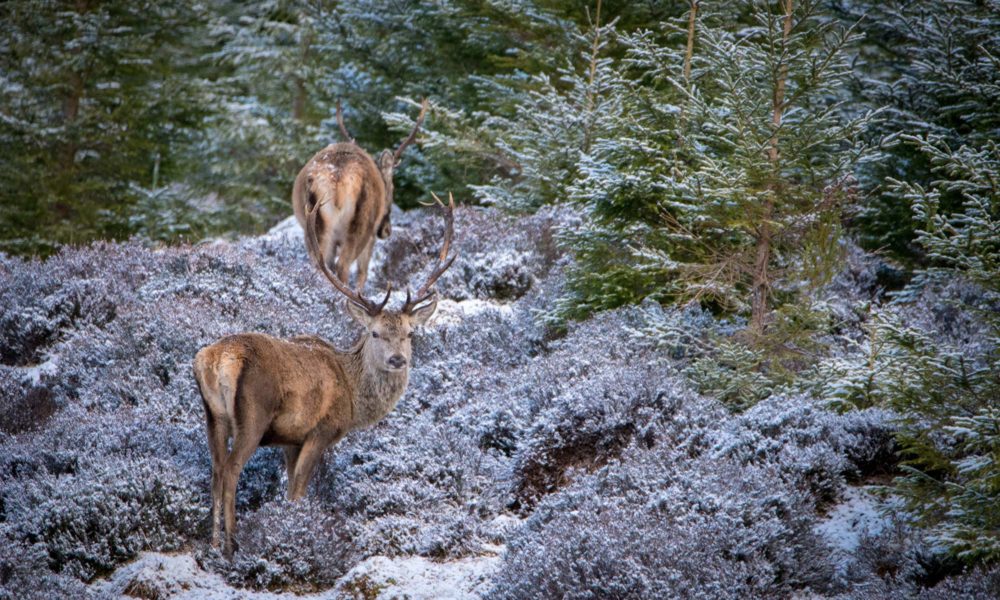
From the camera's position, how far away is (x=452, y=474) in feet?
23.3

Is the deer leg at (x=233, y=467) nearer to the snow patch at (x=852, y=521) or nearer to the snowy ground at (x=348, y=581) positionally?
the snowy ground at (x=348, y=581)

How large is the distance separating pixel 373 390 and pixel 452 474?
0.82 meters

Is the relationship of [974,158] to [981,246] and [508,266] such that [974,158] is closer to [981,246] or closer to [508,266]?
[981,246]

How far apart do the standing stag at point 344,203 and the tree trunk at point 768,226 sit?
393 cm

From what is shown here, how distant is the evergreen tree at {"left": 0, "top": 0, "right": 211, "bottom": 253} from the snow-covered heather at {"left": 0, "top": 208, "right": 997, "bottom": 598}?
8.46 metres

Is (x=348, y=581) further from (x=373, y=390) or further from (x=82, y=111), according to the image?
A: (x=82, y=111)

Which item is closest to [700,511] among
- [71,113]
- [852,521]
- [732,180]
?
[852,521]

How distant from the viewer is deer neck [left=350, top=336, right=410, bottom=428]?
7.07 meters

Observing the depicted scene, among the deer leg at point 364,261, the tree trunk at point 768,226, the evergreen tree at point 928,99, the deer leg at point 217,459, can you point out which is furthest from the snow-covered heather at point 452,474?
the evergreen tree at point 928,99

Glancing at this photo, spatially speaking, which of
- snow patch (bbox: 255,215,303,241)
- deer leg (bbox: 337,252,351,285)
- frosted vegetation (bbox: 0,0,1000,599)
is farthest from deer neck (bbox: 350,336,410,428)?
snow patch (bbox: 255,215,303,241)

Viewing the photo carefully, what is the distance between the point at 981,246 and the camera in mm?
5824

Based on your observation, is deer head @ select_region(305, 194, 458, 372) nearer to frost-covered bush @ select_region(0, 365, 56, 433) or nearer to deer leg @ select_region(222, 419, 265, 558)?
deer leg @ select_region(222, 419, 265, 558)

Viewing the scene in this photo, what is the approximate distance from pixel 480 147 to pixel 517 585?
27.7 feet

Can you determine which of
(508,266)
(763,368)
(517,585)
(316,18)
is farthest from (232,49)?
(517,585)
